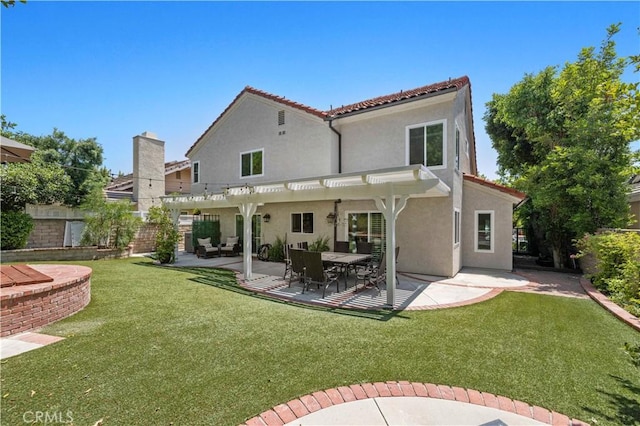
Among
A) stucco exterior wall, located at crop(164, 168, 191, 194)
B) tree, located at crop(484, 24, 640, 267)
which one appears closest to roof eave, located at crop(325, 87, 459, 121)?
tree, located at crop(484, 24, 640, 267)

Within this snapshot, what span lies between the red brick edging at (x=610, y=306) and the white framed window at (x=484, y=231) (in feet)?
11.9

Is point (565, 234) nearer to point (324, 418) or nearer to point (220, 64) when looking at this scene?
point (324, 418)

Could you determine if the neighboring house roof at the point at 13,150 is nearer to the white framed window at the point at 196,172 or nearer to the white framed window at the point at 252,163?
the white framed window at the point at 252,163

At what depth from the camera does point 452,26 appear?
942 centimetres

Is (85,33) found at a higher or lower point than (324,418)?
higher

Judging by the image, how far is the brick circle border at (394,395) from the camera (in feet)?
10.4

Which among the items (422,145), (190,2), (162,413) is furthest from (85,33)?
(422,145)

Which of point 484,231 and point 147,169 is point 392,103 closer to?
point 484,231

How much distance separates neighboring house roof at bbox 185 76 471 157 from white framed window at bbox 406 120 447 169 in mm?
1172

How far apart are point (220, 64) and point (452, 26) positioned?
862cm

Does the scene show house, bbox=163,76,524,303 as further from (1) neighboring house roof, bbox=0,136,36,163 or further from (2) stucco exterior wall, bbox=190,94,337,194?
(1) neighboring house roof, bbox=0,136,36,163

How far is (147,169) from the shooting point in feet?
77.6

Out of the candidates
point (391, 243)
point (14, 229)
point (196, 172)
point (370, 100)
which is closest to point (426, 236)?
point (391, 243)

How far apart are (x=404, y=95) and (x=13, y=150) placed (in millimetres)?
12870
